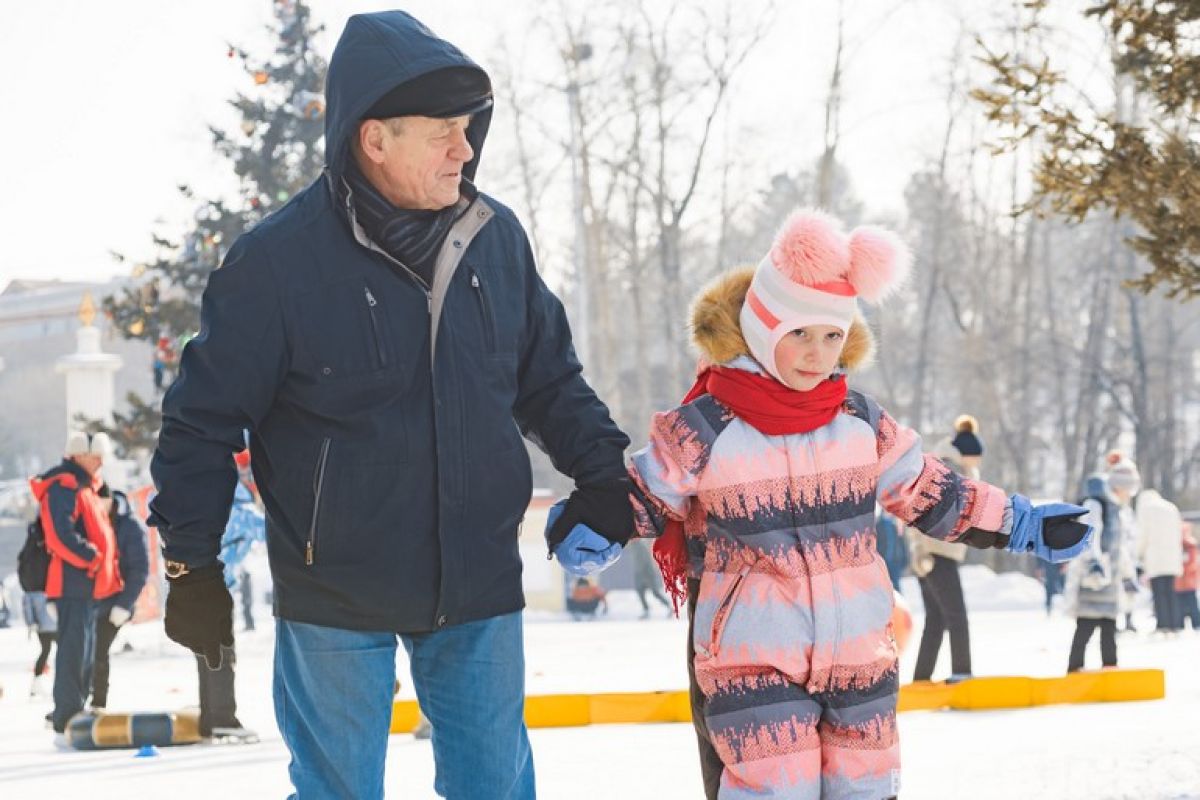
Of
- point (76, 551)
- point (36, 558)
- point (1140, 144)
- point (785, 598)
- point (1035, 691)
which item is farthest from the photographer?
point (36, 558)

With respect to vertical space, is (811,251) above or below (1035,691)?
above

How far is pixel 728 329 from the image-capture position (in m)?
4.59

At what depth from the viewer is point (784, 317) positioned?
443 cm

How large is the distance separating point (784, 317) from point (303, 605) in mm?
1416

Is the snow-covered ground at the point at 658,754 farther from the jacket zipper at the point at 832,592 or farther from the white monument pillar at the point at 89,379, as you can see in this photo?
the white monument pillar at the point at 89,379

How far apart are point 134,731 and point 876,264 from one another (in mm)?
6093

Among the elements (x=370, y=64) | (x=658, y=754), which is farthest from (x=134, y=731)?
(x=370, y=64)

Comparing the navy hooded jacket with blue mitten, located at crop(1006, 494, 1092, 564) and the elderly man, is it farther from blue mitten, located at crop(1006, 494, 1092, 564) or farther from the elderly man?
blue mitten, located at crop(1006, 494, 1092, 564)

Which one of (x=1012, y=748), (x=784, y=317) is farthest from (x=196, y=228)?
(x=784, y=317)

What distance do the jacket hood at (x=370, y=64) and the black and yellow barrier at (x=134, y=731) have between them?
625 centimetres

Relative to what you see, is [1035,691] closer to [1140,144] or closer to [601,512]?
[1140,144]

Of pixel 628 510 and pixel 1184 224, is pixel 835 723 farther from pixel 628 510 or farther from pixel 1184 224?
pixel 1184 224

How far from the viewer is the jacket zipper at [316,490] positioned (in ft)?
11.6

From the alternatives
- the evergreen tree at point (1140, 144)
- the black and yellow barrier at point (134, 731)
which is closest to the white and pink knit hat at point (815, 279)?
the evergreen tree at point (1140, 144)
